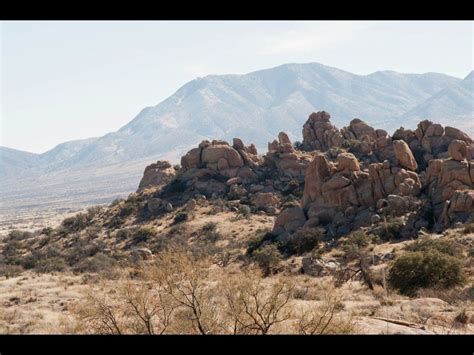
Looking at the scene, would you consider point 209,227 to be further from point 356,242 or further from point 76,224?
point 76,224

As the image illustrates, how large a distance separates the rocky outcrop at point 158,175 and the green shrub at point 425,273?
3851cm

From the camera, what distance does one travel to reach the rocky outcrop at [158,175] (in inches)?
2162

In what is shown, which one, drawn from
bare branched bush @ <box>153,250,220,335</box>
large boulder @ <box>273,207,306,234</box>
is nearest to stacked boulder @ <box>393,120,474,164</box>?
large boulder @ <box>273,207,306,234</box>

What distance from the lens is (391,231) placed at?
88.6 ft

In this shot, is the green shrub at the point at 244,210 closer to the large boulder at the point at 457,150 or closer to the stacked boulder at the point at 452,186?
the stacked boulder at the point at 452,186

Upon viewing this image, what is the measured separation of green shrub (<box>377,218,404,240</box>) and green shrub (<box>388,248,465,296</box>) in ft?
30.4

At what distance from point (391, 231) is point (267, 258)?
7.13 meters

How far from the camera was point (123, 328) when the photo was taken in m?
9.95

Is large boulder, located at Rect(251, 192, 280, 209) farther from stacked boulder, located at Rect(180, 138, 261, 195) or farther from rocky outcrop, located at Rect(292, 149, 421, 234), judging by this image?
rocky outcrop, located at Rect(292, 149, 421, 234)

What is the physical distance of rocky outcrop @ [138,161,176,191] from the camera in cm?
5491

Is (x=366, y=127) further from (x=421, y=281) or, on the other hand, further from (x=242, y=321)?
(x=242, y=321)

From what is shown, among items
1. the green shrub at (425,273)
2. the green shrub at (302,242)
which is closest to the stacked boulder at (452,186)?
the green shrub at (302,242)

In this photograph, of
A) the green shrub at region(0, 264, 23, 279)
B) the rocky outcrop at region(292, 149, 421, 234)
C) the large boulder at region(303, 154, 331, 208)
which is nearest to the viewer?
the rocky outcrop at region(292, 149, 421, 234)

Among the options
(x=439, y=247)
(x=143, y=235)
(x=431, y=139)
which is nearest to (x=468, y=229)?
(x=439, y=247)
